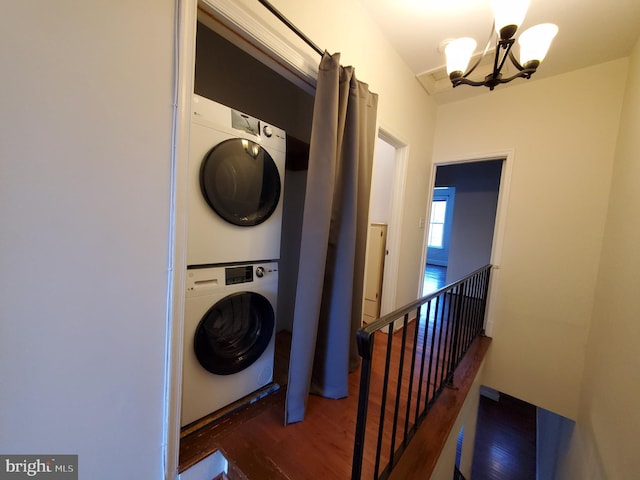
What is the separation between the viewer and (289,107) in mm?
2350

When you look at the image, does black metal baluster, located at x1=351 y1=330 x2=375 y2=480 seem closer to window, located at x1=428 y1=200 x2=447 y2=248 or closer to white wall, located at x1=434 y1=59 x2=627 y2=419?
white wall, located at x1=434 y1=59 x2=627 y2=419

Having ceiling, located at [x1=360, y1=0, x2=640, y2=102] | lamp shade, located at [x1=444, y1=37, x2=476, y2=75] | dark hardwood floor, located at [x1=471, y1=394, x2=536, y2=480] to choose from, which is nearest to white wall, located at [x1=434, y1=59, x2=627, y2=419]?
ceiling, located at [x1=360, y1=0, x2=640, y2=102]

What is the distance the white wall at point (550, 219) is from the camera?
6.51ft

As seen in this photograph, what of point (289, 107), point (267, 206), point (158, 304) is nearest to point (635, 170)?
point (267, 206)

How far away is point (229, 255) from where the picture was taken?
1226 mm

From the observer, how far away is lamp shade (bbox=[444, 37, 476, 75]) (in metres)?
1.27

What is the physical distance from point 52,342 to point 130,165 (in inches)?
22.7

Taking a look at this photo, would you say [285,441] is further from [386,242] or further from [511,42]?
[511,42]

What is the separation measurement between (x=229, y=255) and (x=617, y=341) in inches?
93.2

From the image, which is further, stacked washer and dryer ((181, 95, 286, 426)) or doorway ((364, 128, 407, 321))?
doorway ((364, 128, 407, 321))

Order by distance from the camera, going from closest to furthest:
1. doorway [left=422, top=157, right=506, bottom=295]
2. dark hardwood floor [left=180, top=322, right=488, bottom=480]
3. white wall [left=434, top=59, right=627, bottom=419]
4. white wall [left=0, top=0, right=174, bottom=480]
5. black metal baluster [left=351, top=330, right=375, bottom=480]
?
white wall [left=0, top=0, right=174, bottom=480] < black metal baluster [left=351, top=330, right=375, bottom=480] < dark hardwood floor [left=180, top=322, right=488, bottom=480] < white wall [left=434, top=59, right=627, bottom=419] < doorway [left=422, top=157, right=506, bottom=295]

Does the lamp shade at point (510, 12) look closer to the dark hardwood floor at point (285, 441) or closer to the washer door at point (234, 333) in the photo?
the washer door at point (234, 333)

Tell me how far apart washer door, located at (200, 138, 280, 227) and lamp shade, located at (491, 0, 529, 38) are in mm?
1256

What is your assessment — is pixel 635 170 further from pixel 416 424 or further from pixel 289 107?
pixel 289 107
